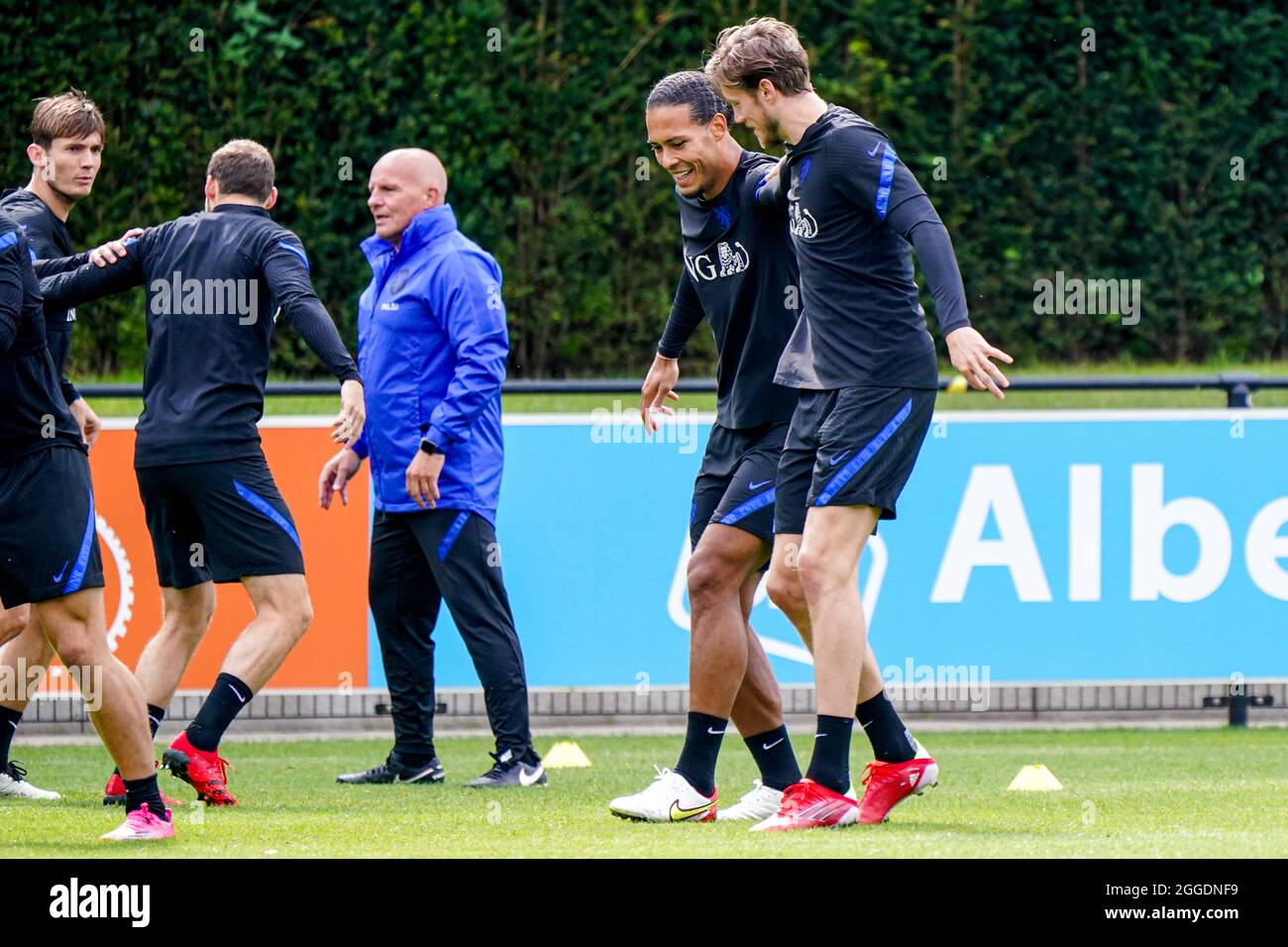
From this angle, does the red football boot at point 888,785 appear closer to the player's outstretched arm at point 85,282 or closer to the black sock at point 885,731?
the black sock at point 885,731

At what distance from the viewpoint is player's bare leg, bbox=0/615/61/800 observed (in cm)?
757

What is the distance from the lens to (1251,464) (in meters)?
9.56

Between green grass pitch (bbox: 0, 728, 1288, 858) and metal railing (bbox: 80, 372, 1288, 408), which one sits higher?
metal railing (bbox: 80, 372, 1288, 408)

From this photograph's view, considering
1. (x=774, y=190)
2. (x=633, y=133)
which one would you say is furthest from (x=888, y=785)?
(x=633, y=133)

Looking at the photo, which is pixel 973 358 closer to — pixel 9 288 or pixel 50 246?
pixel 9 288

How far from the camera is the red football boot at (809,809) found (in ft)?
19.6

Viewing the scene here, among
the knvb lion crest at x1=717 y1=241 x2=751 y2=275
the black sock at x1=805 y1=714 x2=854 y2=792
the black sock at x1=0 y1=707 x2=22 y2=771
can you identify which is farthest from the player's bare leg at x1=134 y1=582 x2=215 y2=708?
the black sock at x1=805 y1=714 x2=854 y2=792

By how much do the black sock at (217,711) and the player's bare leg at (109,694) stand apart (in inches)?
53.6

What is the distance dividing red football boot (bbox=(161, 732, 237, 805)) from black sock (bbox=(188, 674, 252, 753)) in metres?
0.03

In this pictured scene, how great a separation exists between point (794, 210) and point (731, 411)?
778 millimetres

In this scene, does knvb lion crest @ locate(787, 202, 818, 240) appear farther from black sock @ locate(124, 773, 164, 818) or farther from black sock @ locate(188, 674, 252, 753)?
black sock @ locate(188, 674, 252, 753)

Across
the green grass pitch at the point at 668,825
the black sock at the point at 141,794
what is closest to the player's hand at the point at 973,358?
the green grass pitch at the point at 668,825

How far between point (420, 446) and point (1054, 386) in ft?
12.4
